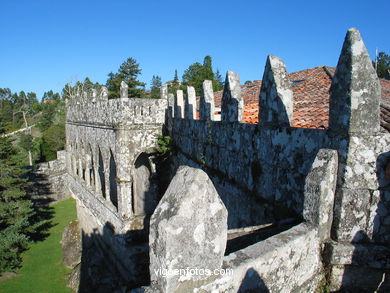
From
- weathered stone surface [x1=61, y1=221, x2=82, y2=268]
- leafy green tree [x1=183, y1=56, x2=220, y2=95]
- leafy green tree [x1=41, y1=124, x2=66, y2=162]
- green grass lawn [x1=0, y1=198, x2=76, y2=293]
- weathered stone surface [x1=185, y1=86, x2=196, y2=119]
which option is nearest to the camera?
weathered stone surface [x1=185, y1=86, x2=196, y2=119]

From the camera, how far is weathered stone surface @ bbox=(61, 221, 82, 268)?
46.5 feet

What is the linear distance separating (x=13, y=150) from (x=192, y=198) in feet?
59.2

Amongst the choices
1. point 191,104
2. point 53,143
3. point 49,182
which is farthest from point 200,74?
point 191,104

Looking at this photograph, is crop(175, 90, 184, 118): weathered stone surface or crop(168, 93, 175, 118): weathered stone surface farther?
crop(168, 93, 175, 118): weathered stone surface

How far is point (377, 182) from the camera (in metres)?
2.82

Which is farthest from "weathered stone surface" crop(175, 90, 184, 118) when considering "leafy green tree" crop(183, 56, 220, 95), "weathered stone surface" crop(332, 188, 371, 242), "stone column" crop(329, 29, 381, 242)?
"leafy green tree" crop(183, 56, 220, 95)

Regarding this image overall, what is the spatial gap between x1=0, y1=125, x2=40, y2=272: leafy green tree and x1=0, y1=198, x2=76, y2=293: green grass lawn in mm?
605

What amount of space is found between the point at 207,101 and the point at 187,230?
466cm

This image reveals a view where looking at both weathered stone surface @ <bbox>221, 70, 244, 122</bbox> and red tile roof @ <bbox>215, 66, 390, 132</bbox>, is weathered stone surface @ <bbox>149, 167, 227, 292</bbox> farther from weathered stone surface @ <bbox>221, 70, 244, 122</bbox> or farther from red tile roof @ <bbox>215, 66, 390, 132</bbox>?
weathered stone surface @ <bbox>221, 70, 244, 122</bbox>

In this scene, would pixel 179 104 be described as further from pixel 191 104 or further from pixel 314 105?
pixel 314 105

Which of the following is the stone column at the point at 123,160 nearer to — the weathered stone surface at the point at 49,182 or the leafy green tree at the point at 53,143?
the weathered stone surface at the point at 49,182

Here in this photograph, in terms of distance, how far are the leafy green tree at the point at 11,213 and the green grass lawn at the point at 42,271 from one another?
0.60 m

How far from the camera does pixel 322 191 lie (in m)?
2.81

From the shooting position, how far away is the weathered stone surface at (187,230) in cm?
192
